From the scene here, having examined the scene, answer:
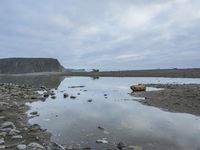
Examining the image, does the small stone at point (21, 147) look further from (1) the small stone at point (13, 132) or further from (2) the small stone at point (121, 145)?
(2) the small stone at point (121, 145)

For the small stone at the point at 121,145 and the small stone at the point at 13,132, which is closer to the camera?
the small stone at the point at 121,145

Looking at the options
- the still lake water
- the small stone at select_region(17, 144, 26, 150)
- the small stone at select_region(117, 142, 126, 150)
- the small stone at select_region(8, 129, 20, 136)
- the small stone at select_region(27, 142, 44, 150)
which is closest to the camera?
the small stone at select_region(17, 144, 26, 150)

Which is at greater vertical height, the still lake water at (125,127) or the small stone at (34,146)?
the small stone at (34,146)

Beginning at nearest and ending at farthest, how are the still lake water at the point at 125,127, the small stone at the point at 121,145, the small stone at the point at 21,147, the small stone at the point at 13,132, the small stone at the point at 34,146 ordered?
Answer: the small stone at the point at 21,147 < the small stone at the point at 34,146 < the small stone at the point at 121,145 < the still lake water at the point at 125,127 < the small stone at the point at 13,132

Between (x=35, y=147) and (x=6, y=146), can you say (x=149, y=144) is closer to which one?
(x=35, y=147)

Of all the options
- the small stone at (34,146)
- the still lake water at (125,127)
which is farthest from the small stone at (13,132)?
the small stone at (34,146)

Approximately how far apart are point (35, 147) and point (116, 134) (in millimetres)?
4360

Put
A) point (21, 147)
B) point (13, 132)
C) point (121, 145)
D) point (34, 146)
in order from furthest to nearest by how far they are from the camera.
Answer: point (13, 132)
point (121, 145)
point (34, 146)
point (21, 147)

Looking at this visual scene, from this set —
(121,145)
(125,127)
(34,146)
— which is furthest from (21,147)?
(125,127)

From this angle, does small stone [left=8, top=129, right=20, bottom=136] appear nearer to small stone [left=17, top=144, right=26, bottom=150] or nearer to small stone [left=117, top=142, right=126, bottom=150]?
small stone [left=17, top=144, right=26, bottom=150]

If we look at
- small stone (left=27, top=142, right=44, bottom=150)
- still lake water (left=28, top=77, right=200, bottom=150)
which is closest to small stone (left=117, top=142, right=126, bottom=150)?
still lake water (left=28, top=77, right=200, bottom=150)

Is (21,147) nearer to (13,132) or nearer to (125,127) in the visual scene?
(13,132)

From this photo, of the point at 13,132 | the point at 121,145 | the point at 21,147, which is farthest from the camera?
the point at 13,132

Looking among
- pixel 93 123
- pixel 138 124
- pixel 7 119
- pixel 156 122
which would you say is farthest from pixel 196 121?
pixel 7 119
